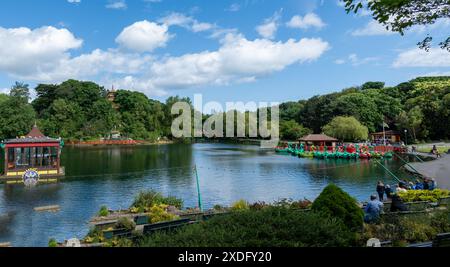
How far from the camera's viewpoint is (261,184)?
26.7m

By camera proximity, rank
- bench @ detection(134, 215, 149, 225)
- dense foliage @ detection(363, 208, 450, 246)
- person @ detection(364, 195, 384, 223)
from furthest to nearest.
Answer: bench @ detection(134, 215, 149, 225)
person @ detection(364, 195, 384, 223)
dense foliage @ detection(363, 208, 450, 246)

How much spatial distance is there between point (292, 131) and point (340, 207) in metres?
71.2

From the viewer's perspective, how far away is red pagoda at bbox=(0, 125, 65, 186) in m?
27.3

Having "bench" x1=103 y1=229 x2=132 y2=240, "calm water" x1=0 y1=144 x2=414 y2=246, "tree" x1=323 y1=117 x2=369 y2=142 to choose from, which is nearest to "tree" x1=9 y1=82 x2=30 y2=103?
"calm water" x1=0 y1=144 x2=414 y2=246

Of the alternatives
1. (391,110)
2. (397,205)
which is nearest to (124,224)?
(397,205)

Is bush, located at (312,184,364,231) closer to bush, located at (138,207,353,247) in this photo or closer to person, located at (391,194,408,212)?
bush, located at (138,207,353,247)

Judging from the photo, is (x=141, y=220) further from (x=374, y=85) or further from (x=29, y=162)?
(x=374, y=85)

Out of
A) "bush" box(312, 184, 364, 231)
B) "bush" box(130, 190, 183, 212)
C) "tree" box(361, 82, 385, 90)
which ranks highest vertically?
"tree" box(361, 82, 385, 90)

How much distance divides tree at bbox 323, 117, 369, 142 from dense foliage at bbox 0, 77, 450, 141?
0.30 meters

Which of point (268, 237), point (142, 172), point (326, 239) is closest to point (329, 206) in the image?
point (326, 239)

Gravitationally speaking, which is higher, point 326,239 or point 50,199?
point 326,239

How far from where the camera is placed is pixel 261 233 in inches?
232
